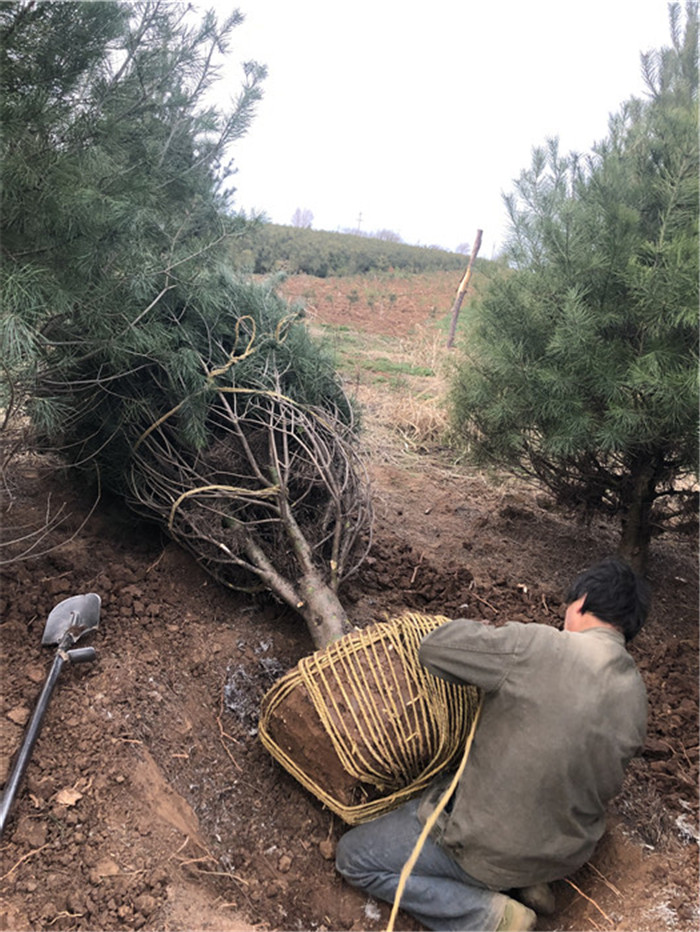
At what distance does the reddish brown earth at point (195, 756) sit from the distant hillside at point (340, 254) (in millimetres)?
19705

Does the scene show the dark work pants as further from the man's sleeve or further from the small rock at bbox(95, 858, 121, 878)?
the small rock at bbox(95, 858, 121, 878)

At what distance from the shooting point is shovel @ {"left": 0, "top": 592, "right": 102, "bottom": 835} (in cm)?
217

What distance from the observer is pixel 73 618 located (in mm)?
2748

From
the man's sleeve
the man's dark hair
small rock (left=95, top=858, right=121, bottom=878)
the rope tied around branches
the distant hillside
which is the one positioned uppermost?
the distant hillside

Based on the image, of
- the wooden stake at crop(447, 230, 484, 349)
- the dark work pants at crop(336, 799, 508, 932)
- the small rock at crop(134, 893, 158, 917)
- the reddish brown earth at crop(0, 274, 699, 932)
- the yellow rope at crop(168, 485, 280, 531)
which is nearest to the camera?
the small rock at crop(134, 893, 158, 917)

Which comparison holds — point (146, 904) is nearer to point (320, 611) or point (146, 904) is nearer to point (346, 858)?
point (346, 858)

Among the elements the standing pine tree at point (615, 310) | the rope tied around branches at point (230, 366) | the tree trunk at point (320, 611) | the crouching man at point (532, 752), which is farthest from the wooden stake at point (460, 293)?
the crouching man at point (532, 752)

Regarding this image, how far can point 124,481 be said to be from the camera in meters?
3.65

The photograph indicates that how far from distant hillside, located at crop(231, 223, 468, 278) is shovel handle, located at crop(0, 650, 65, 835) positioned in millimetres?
20776

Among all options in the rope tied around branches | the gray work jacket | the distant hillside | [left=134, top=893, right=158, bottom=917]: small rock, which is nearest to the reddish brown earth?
[left=134, top=893, right=158, bottom=917]: small rock

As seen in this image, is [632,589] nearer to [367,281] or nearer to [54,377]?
[54,377]

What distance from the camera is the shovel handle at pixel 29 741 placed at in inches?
83.1

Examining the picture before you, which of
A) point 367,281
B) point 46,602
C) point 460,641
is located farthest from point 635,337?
point 367,281

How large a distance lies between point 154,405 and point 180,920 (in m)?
2.27
